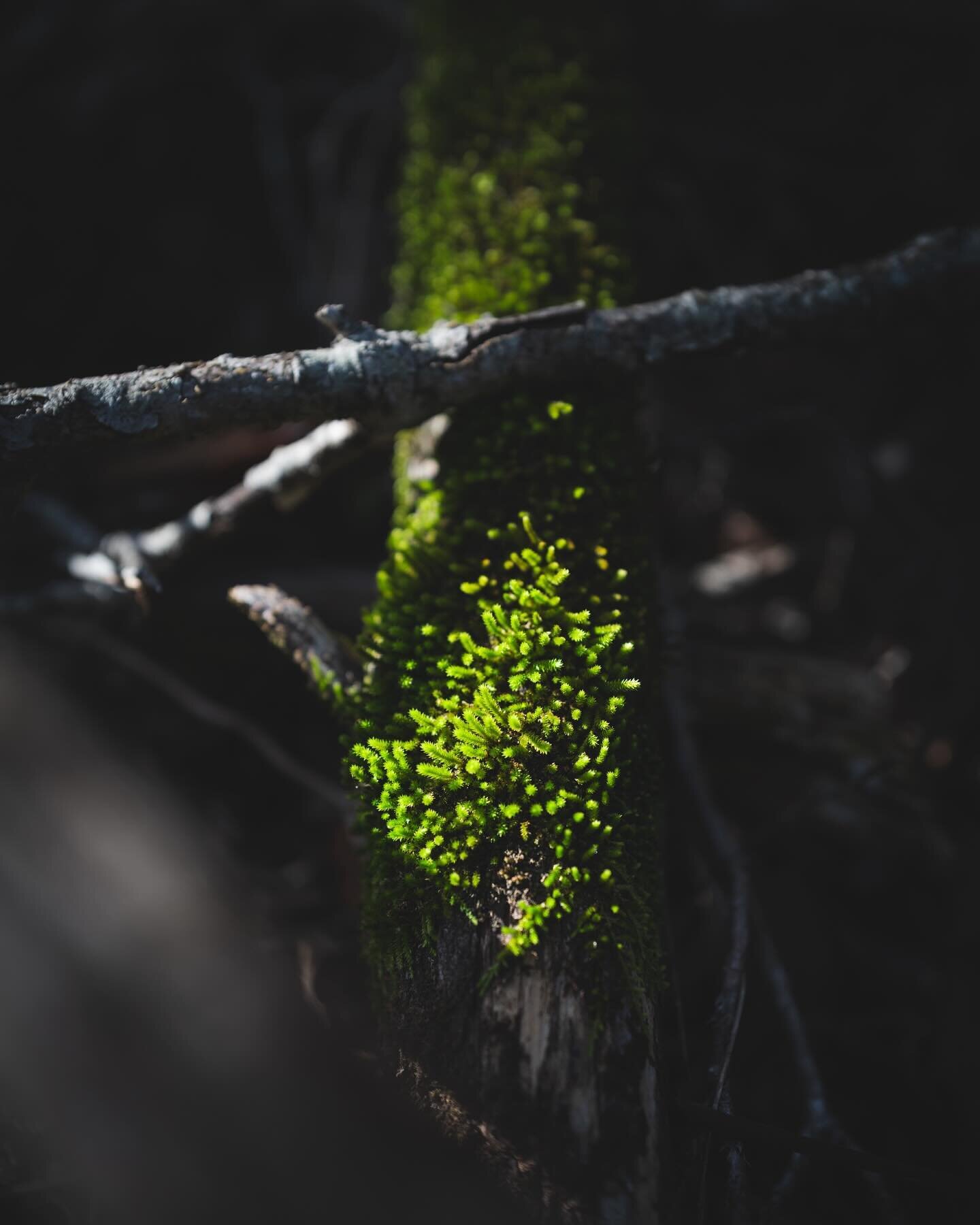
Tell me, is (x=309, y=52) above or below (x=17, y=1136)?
above

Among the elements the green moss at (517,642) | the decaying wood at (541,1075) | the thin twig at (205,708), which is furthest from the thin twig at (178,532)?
the decaying wood at (541,1075)

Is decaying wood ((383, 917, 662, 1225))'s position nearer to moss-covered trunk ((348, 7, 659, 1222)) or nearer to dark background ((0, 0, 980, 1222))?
moss-covered trunk ((348, 7, 659, 1222))

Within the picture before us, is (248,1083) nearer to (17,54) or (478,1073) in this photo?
(478,1073)

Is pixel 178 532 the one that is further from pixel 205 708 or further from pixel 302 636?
pixel 302 636

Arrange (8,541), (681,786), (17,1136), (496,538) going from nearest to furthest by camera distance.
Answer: (17,1136) → (496,538) → (681,786) → (8,541)

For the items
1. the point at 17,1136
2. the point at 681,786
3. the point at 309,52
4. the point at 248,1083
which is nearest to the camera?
the point at 248,1083

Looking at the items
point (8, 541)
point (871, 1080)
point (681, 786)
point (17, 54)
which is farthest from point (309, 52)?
point (871, 1080)

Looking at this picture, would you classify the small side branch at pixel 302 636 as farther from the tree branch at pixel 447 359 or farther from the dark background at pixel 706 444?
the dark background at pixel 706 444

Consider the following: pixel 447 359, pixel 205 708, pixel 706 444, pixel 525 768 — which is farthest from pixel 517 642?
pixel 706 444
